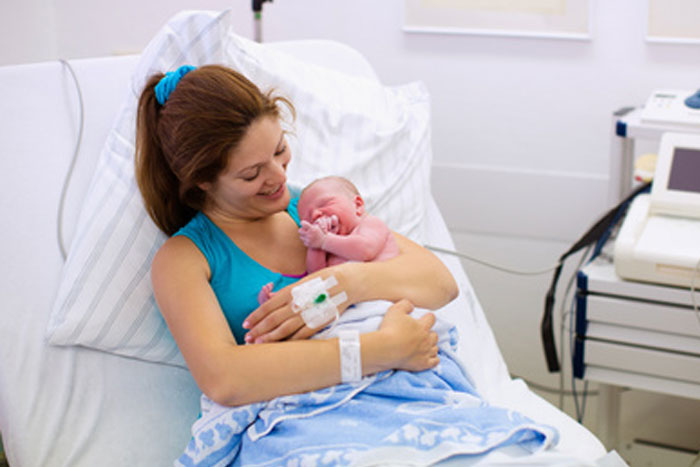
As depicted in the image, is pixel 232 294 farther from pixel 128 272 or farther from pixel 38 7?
pixel 38 7

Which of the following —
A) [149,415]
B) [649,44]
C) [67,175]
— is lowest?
[149,415]

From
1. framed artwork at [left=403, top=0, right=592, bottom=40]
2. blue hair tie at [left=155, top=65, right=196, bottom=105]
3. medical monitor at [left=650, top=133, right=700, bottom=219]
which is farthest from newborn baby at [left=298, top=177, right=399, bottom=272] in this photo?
framed artwork at [left=403, top=0, right=592, bottom=40]

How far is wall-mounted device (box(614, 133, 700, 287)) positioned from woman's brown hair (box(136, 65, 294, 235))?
2.77ft

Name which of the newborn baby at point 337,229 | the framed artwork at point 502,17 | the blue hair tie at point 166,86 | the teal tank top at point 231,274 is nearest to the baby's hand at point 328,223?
the newborn baby at point 337,229

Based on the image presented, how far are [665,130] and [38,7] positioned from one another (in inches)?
84.9

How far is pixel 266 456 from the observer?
1.17 m

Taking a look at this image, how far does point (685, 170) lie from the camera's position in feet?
5.58

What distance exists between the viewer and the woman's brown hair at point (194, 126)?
124 cm

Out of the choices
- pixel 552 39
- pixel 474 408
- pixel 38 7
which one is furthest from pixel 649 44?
pixel 38 7

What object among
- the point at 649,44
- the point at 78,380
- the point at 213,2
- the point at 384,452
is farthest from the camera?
the point at 213,2

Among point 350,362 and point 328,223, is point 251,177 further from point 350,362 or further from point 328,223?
point 350,362

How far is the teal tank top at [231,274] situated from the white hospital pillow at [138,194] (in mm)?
120

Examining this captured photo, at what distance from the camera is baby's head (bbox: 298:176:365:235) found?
1.40m

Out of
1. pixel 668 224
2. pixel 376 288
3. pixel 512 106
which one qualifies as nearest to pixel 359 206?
pixel 376 288
